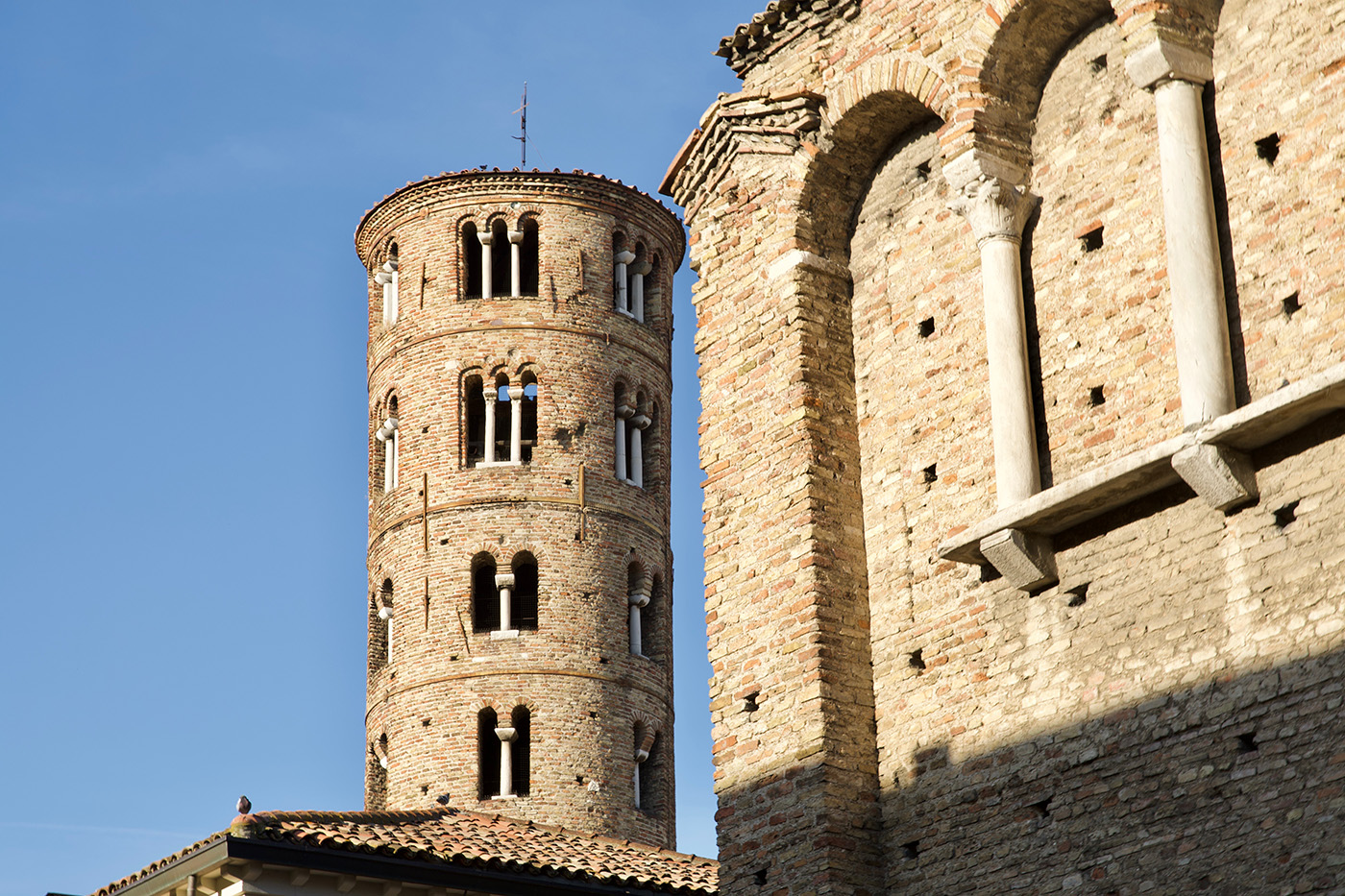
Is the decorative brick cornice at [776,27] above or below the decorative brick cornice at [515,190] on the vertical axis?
below

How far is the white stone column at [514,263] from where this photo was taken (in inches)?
1238

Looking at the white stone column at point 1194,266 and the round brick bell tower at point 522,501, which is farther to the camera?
the round brick bell tower at point 522,501

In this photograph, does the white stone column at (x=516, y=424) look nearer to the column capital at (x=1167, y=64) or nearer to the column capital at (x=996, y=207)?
the column capital at (x=996, y=207)

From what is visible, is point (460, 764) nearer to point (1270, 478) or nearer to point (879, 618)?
point (879, 618)

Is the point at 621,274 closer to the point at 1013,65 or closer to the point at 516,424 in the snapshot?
the point at 516,424

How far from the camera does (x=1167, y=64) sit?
1017 cm

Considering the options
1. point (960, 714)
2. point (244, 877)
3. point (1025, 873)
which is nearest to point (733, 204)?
point (960, 714)

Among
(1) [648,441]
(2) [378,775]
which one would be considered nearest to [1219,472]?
(2) [378,775]

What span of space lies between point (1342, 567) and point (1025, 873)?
233 cm

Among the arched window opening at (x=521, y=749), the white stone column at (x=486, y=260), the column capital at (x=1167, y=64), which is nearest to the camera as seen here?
the column capital at (x=1167, y=64)

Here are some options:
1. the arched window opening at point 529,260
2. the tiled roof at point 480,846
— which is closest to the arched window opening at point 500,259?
the arched window opening at point 529,260

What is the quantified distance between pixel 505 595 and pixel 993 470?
18878 mm

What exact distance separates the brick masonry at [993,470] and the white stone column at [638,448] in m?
17.9

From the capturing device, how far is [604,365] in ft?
103
